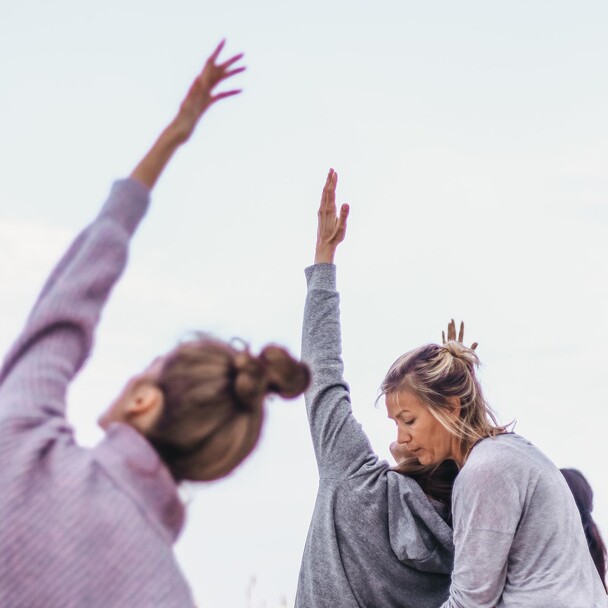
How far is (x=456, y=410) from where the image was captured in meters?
3.49

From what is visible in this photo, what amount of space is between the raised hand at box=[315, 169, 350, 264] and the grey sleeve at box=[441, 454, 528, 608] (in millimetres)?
1071

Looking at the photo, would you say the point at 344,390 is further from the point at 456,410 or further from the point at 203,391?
the point at 203,391

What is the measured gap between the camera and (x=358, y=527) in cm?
349

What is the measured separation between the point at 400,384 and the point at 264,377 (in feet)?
5.35

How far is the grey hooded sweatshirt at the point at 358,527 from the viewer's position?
347 centimetres

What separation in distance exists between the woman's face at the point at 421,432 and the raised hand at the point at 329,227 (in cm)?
63

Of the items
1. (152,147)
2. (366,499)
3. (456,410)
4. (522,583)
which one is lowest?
(522,583)

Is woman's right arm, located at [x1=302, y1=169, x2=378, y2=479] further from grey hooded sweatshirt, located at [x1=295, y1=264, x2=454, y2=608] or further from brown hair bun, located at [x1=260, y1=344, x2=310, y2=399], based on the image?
brown hair bun, located at [x1=260, y1=344, x2=310, y2=399]

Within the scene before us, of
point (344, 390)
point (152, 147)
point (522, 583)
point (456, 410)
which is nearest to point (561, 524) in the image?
point (522, 583)

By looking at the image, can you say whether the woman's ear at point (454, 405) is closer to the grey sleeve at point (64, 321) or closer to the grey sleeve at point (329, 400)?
the grey sleeve at point (329, 400)

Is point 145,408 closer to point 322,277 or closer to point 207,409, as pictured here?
point 207,409

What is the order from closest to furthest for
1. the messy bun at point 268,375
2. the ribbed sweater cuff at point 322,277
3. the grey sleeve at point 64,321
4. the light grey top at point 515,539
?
the grey sleeve at point 64,321, the messy bun at point 268,375, the light grey top at point 515,539, the ribbed sweater cuff at point 322,277

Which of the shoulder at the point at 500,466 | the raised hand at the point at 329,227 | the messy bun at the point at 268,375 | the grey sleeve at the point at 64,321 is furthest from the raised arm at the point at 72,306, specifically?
the raised hand at the point at 329,227

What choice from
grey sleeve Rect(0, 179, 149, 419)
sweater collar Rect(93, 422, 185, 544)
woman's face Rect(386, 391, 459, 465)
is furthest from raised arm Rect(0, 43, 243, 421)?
woman's face Rect(386, 391, 459, 465)
